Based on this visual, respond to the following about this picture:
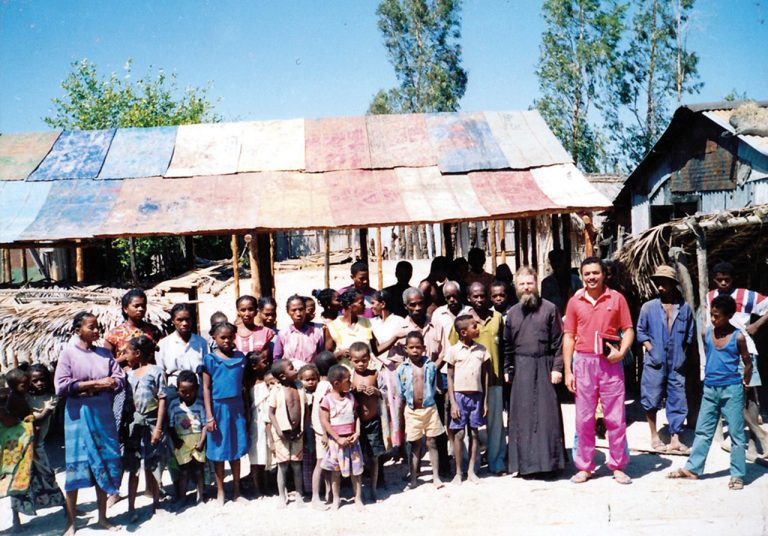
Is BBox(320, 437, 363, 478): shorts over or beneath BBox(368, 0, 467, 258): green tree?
beneath

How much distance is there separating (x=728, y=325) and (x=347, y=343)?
10.2ft

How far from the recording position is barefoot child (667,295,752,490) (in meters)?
4.93

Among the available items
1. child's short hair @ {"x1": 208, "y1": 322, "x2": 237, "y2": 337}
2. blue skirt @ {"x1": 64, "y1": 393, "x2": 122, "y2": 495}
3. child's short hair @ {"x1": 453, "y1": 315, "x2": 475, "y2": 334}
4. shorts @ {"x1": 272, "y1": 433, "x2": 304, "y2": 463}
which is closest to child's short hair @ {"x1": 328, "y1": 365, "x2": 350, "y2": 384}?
shorts @ {"x1": 272, "y1": 433, "x2": 304, "y2": 463}

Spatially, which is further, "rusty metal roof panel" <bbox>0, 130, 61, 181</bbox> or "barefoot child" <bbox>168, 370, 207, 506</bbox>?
"rusty metal roof panel" <bbox>0, 130, 61, 181</bbox>

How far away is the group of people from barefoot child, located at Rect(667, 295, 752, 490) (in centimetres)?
1

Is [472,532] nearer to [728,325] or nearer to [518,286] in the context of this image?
[518,286]

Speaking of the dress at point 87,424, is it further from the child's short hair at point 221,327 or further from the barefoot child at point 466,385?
the barefoot child at point 466,385

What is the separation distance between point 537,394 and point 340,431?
169cm

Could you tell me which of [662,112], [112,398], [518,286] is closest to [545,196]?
[518,286]

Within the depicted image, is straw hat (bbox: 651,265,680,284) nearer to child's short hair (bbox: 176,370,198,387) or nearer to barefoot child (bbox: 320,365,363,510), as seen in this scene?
barefoot child (bbox: 320,365,363,510)

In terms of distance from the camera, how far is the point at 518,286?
5383 millimetres

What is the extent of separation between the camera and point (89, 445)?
469 cm

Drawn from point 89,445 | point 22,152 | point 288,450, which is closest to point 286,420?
point 288,450

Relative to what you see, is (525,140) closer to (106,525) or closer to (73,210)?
(73,210)
